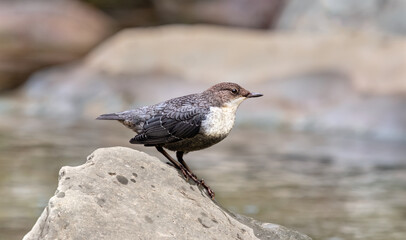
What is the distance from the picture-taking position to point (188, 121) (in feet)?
16.4

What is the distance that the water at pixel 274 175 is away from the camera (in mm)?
7852

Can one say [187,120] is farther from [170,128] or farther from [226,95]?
[226,95]

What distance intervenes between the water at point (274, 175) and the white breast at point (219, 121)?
2.63 metres

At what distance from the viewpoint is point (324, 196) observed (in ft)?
28.9

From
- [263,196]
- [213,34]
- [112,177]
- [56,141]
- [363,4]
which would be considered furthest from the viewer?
[363,4]

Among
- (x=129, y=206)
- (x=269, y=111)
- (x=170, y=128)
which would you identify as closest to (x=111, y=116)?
(x=170, y=128)

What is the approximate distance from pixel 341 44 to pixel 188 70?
225cm

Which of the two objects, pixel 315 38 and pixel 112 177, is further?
pixel 315 38

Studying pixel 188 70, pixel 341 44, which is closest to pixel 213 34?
pixel 188 70

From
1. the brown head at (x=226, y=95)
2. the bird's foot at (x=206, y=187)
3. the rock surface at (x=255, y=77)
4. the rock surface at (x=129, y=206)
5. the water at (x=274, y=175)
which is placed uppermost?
the rock surface at (x=255, y=77)

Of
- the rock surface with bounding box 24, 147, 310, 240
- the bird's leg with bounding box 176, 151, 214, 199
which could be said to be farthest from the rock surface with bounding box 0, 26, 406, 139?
the rock surface with bounding box 24, 147, 310, 240

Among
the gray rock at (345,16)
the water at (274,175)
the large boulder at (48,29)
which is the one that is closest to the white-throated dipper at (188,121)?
the water at (274,175)

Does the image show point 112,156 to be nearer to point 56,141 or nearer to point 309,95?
point 56,141

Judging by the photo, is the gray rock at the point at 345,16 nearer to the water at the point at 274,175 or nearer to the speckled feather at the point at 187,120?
the water at the point at 274,175
